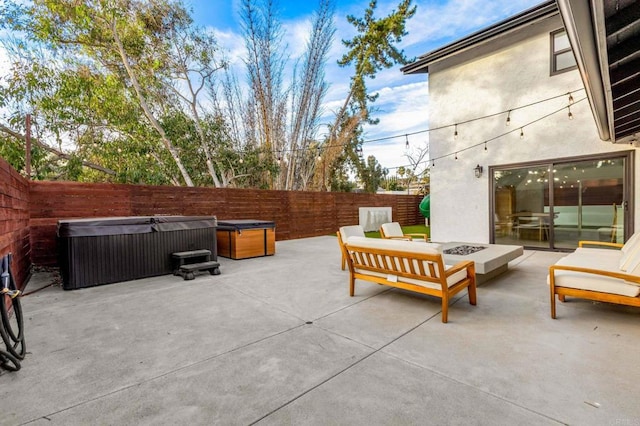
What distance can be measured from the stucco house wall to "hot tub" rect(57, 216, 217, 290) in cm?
609

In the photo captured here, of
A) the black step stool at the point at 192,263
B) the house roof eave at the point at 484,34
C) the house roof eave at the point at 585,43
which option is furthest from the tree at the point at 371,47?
the house roof eave at the point at 585,43

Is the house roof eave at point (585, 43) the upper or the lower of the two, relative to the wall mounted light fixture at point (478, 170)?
upper

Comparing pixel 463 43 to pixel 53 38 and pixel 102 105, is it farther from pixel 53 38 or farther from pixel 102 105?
pixel 53 38

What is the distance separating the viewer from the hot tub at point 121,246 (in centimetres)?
395

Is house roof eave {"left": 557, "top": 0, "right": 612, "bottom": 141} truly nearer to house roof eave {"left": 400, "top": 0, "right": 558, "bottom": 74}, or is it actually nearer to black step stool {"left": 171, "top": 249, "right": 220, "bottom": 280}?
house roof eave {"left": 400, "top": 0, "right": 558, "bottom": 74}

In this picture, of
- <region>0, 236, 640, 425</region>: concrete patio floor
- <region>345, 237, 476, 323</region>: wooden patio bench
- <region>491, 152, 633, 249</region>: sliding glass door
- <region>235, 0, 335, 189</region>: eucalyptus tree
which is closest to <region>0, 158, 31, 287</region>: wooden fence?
<region>0, 236, 640, 425</region>: concrete patio floor

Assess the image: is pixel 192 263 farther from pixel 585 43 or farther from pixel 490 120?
pixel 490 120

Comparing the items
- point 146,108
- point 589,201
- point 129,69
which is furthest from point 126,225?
point 589,201

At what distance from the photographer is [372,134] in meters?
16.3

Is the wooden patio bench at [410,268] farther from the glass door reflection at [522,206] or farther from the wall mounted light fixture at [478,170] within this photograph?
the wall mounted light fixture at [478,170]

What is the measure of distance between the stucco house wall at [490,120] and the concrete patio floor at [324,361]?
13.6ft

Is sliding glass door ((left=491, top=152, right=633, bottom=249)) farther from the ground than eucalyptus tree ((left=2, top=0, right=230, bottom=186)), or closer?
closer

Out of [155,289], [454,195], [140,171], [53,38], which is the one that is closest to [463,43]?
[454,195]

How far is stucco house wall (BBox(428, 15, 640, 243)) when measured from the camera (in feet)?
19.6
